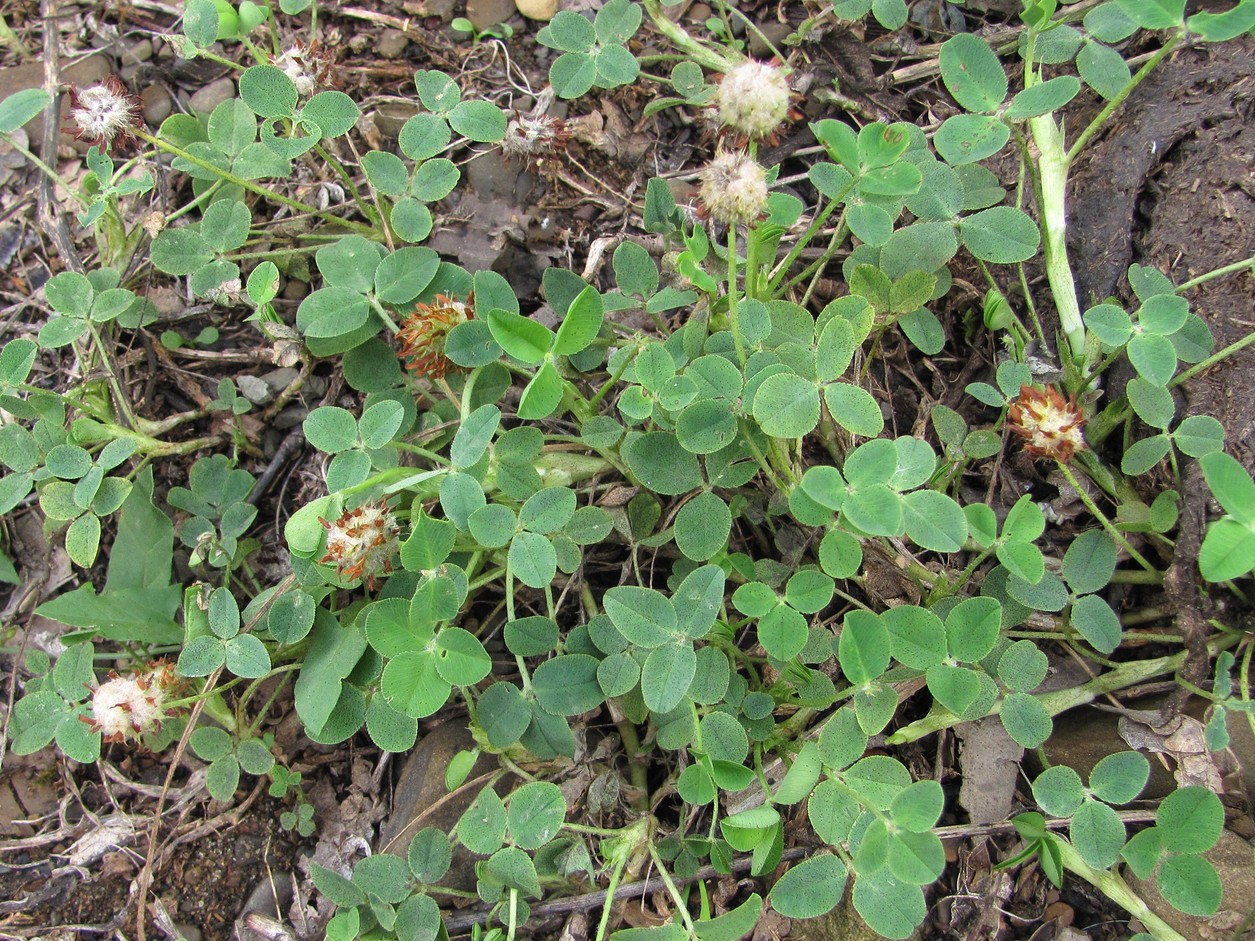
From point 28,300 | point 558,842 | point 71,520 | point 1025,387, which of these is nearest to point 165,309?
point 28,300

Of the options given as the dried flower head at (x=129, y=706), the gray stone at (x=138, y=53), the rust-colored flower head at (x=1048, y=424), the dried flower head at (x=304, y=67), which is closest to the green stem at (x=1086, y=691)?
the rust-colored flower head at (x=1048, y=424)

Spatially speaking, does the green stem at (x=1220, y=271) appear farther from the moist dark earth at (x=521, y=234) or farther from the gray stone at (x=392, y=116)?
the gray stone at (x=392, y=116)

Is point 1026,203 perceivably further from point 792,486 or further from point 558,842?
point 558,842

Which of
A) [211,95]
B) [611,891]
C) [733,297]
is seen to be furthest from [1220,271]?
[211,95]

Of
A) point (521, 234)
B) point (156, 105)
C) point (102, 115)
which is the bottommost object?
point (521, 234)

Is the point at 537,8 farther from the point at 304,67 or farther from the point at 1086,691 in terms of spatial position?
the point at 1086,691

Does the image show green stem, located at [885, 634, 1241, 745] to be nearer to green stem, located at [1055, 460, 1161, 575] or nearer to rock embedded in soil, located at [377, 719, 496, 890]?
green stem, located at [1055, 460, 1161, 575]
